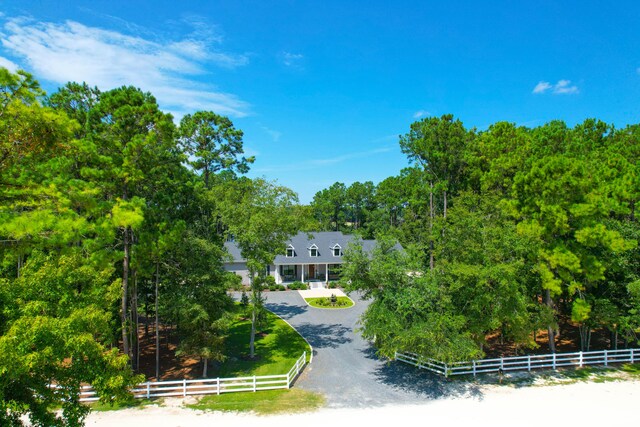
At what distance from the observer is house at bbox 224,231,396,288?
4325 cm

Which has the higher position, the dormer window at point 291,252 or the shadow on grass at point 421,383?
the dormer window at point 291,252

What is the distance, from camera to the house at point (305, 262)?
43250 millimetres

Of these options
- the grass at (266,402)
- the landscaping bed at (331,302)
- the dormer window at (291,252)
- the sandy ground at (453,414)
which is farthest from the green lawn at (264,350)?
the dormer window at (291,252)

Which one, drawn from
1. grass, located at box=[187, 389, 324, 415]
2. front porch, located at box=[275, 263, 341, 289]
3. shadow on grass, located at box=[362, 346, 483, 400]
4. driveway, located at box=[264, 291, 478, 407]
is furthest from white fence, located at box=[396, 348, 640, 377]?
front porch, located at box=[275, 263, 341, 289]

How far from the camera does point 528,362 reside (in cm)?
1869

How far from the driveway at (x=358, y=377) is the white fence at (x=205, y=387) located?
111 cm

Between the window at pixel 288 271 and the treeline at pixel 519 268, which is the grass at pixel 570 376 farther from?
the window at pixel 288 271

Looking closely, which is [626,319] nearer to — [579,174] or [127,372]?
[579,174]

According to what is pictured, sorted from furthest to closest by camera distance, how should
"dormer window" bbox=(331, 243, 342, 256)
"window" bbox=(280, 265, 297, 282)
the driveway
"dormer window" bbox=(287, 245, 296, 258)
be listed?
"dormer window" bbox=(331, 243, 342, 256)
"window" bbox=(280, 265, 297, 282)
"dormer window" bbox=(287, 245, 296, 258)
the driveway

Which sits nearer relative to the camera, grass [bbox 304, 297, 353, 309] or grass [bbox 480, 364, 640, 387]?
grass [bbox 480, 364, 640, 387]

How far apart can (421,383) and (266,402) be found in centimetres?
712

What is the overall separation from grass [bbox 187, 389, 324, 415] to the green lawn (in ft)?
9.72

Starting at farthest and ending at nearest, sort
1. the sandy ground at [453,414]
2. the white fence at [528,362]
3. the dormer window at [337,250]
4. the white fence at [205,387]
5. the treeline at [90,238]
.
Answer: the dormer window at [337,250]
the white fence at [528,362]
the white fence at [205,387]
the sandy ground at [453,414]
the treeline at [90,238]

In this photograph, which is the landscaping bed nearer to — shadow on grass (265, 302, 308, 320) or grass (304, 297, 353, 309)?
grass (304, 297, 353, 309)
